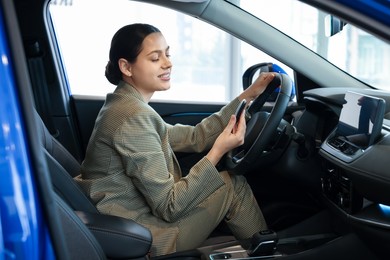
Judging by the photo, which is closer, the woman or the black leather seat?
the black leather seat

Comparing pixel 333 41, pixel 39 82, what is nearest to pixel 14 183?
pixel 39 82

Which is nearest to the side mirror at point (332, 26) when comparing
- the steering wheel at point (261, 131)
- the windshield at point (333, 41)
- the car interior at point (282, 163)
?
the car interior at point (282, 163)

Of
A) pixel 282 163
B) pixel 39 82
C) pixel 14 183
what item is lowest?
pixel 282 163

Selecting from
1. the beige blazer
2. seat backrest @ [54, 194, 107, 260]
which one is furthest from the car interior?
the beige blazer

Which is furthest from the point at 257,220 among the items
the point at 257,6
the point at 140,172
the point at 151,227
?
the point at 257,6

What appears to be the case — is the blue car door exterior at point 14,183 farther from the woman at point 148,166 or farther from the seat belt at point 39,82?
the seat belt at point 39,82

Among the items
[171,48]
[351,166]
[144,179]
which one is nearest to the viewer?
[351,166]

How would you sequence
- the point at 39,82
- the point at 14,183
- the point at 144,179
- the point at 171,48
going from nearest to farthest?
the point at 14,183, the point at 144,179, the point at 39,82, the point at 171,48

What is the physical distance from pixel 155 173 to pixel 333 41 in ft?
15.4

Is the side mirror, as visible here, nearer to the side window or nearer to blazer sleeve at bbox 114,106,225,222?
blazer sleeve at bbox 114,106,225,222

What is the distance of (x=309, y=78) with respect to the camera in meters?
1.96

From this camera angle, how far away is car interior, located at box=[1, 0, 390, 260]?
1181 mm

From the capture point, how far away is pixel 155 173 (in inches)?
61.4

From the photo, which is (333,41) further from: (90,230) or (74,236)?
(74,236)
